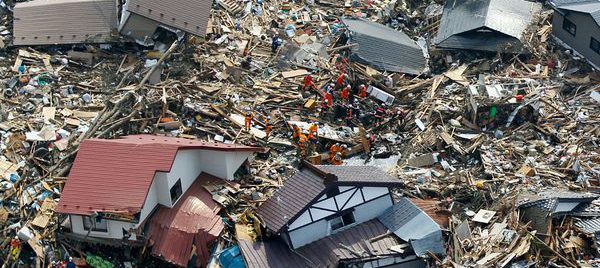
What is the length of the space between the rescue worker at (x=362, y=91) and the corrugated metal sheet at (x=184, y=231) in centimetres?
787

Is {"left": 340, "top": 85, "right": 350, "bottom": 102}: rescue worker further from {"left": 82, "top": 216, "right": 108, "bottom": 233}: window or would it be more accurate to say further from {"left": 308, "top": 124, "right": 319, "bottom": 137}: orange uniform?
{"left": 82, "top": 216, "right": 108, "bottom": 233}: window

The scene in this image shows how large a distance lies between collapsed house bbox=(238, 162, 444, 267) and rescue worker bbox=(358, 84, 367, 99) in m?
6.21

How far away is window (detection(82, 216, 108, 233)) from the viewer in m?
23.5

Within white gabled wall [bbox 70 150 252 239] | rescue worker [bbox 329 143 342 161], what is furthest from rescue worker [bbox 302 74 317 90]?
Result: white gabled wall [bbox 70 150 252 239]

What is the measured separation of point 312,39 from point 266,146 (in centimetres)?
692

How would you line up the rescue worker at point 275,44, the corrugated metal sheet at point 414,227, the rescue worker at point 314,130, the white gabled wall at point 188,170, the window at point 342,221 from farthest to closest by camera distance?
the rescue worker at point 275,44 → the rescue worker at point 314,130 → the window at point 342,221 → the white gabled wall at point 188,170 → the corrugated metal sheet at point 414,227

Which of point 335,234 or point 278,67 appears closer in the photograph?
point 335,234

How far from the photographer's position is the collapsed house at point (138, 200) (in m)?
23.3

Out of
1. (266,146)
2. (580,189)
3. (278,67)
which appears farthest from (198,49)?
(580,189)

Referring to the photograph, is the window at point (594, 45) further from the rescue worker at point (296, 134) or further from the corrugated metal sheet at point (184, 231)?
the corrugated metal sheet at point (184, 231)

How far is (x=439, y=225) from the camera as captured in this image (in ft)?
78.9

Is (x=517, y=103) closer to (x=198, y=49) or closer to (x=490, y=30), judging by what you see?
(x=490, y=30)

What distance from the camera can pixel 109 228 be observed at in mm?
23562

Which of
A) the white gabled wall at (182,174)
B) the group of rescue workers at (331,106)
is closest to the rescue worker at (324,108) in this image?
the group of rescue workers at (331,106)
